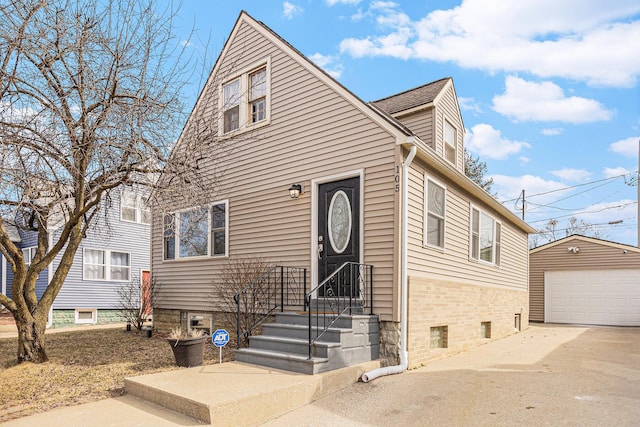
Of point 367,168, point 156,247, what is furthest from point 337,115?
point 156,247

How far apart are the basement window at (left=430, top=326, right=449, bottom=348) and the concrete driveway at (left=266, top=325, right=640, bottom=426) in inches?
11.7

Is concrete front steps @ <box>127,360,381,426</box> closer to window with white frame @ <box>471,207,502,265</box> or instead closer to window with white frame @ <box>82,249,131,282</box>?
window with white frame @ <box>471,207,502,265</box>

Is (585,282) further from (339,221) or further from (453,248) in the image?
(339,221)

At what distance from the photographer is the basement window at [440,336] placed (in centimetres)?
812

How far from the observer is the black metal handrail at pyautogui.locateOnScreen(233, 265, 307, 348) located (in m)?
8.24

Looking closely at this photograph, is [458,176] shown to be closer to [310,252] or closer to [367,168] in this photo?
[367,168]

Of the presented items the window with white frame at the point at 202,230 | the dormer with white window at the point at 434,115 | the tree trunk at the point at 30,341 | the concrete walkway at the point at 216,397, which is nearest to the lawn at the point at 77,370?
the tree trunk at the point at 30,341

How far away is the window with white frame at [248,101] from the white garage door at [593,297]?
43.5ft

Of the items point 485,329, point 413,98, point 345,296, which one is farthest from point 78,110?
point 485,329

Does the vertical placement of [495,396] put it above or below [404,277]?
below

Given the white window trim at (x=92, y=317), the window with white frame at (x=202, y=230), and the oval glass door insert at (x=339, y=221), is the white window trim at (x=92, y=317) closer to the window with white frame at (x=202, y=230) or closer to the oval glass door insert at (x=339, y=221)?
the window with white frame at (x=202, y=230)

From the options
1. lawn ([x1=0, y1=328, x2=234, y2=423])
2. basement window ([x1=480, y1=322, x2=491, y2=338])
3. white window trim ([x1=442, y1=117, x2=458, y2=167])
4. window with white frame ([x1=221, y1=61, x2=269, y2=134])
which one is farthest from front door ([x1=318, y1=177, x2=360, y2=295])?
basement window ([x1=480, y1=322, x2=491, y2=338])

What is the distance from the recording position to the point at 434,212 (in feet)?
27.0

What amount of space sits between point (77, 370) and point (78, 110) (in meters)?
3.84
